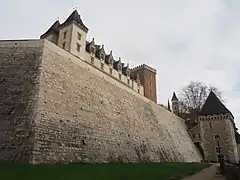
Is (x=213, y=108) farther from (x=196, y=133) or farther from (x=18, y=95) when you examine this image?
(x=18, y=95)

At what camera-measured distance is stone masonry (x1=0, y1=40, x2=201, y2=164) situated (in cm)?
1260

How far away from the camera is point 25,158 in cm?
1123

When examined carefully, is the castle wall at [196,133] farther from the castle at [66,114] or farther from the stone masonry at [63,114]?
the stone masonry at [63,114]

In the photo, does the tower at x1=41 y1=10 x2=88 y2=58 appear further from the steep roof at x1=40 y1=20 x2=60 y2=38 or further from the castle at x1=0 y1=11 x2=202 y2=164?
the castle at x1=0 y1=11 x2=202 y2=164

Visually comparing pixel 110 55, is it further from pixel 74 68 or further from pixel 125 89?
pixel 74 68

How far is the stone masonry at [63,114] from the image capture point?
1260cm

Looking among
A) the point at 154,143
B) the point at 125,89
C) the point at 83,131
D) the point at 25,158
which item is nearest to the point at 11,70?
the point at 83,131

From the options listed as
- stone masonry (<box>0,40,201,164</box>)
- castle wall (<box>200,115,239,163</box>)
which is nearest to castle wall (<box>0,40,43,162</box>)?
stone masonry (<box>0,40,201,164</box>)

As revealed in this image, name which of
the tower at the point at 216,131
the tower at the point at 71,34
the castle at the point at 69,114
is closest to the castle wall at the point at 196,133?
the tower at the point at 216,131

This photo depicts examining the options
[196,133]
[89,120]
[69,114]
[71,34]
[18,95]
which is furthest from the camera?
[196,133]

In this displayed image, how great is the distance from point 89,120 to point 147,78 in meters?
41.0

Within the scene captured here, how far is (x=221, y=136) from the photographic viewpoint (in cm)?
3547

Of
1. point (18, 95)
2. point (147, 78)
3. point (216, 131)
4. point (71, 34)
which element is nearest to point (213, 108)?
point (216, 131)

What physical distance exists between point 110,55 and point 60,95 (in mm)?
26674
